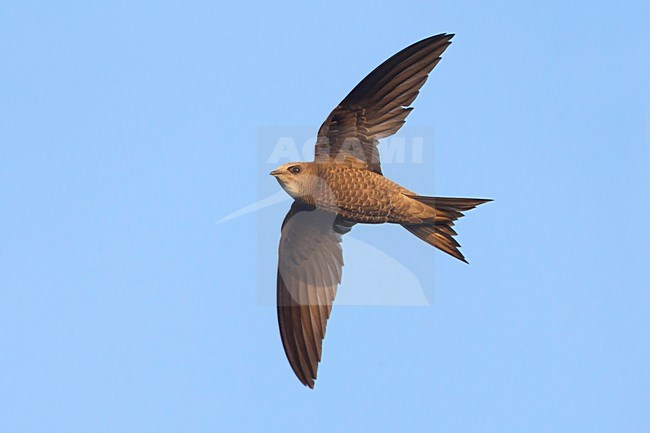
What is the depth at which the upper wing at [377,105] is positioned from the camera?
1050 centimetres

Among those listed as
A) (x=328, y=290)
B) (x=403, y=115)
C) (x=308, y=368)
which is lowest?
(x=308, y=368)

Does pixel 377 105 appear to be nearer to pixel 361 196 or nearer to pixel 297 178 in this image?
pixel 361 196

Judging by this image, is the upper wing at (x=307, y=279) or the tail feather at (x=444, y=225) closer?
the tail feather at (x=444, y=225)

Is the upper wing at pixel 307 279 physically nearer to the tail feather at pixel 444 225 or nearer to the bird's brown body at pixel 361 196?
the bird's brown body at pixel 361 196

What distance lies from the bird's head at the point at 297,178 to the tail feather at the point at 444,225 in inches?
38.7

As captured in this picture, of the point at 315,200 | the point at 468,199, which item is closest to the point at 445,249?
the point at 468,199

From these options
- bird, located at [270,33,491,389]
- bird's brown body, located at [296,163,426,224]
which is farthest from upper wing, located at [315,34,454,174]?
bird's brown body, located at [296,163,426,224]

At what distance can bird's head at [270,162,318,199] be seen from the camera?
10383mm

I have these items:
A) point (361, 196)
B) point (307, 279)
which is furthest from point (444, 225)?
point (307, 279)

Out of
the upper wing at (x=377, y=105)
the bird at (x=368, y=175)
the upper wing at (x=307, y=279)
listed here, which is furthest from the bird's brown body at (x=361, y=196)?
the upper wing at (x=307, y=279)

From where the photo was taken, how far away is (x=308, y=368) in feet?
35.9

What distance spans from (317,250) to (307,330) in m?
0.86

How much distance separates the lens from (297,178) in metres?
10.4

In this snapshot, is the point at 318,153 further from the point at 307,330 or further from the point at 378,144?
the point at 307,330
